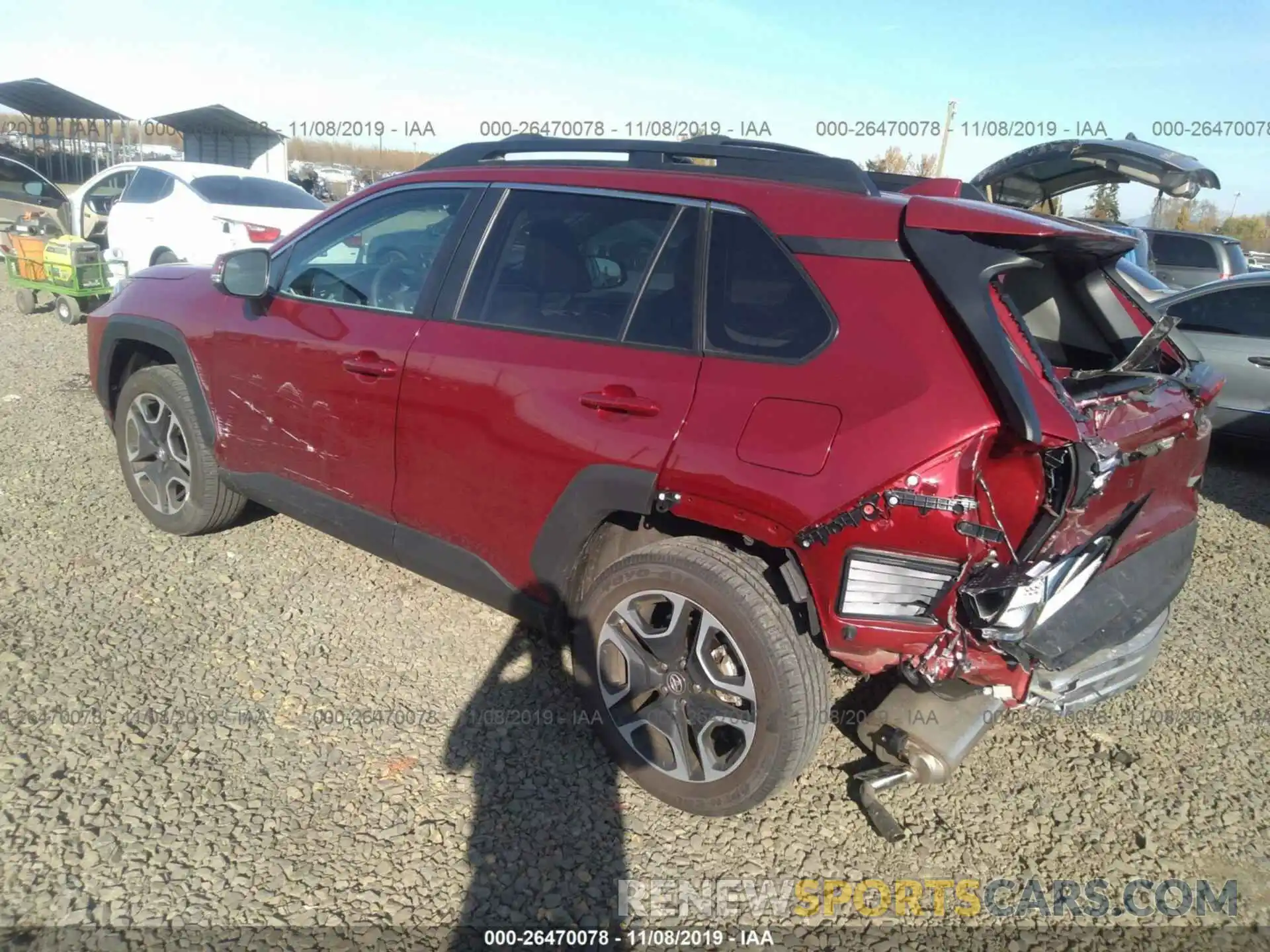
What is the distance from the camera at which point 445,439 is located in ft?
10.1

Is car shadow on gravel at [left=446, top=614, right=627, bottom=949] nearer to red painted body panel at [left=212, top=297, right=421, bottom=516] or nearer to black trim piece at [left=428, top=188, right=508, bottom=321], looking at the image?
red painted body panel at [left=212, top=297, right=421, bottom=516]

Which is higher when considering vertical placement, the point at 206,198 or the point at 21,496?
the point at 206,198

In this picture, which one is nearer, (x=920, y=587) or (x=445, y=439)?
(x=920, y=587)

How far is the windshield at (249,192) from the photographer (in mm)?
9648

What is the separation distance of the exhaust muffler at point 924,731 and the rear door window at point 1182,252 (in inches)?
547

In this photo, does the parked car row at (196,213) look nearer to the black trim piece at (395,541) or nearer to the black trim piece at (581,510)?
the black trim piece at (395,541)

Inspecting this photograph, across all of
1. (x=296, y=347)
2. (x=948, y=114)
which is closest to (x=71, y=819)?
(x=296, y=347)

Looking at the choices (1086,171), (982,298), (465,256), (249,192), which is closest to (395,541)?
(465,256)

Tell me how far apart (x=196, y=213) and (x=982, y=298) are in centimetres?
935

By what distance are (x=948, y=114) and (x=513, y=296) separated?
22048 millimetres

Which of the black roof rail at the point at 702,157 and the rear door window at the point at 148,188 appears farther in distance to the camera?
the rear door window at the point at 148,188

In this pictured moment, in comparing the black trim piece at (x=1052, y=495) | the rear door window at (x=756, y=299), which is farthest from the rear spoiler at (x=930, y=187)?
the black trim piece at (x=1052, y=495)

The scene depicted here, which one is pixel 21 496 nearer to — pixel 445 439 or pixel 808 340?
pixel 445 439

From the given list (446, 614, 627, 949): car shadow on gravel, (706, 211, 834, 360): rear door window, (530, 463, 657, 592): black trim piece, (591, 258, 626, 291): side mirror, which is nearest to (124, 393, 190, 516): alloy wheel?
(446, 614, 627, 949): car shadow on gravel
